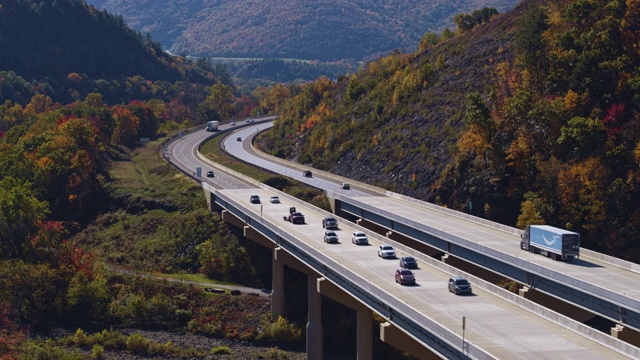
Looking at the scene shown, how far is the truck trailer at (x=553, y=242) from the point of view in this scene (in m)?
66.5

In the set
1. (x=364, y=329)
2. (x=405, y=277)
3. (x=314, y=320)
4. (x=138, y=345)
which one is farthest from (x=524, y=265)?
(x=138, y=345)

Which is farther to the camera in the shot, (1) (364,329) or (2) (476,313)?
(1) (364,329)

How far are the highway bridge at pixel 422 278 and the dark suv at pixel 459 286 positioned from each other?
58 cm

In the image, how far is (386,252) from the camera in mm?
71000

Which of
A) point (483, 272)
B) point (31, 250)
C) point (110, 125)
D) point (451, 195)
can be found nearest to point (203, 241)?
point (31, 250)

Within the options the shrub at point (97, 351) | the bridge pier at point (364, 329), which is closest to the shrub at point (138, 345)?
the shrub at point (97, 351)

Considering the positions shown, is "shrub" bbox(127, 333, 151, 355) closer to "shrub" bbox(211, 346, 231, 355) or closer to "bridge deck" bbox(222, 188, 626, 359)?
"shrub" bbox(211, 346, 231, 355)

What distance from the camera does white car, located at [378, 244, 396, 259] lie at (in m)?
70.9

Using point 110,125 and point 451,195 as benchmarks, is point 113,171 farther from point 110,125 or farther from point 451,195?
point 451,195

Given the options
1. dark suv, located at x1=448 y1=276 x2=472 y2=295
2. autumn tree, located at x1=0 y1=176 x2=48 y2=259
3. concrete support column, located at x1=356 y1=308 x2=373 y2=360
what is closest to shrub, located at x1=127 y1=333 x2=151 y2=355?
autumn tree, located at x1=0 y1=176 x2=48 y2=259

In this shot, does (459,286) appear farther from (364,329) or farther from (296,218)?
(296,218)

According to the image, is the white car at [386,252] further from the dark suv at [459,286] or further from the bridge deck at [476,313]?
the dark suv at [459,286]

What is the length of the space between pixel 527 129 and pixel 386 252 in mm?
35778

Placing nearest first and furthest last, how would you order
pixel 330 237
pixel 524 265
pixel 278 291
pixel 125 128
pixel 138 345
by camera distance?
pixel 524 265
pixel 330 237
pixel 138 345
pixel 278 291
pixel 125 128
